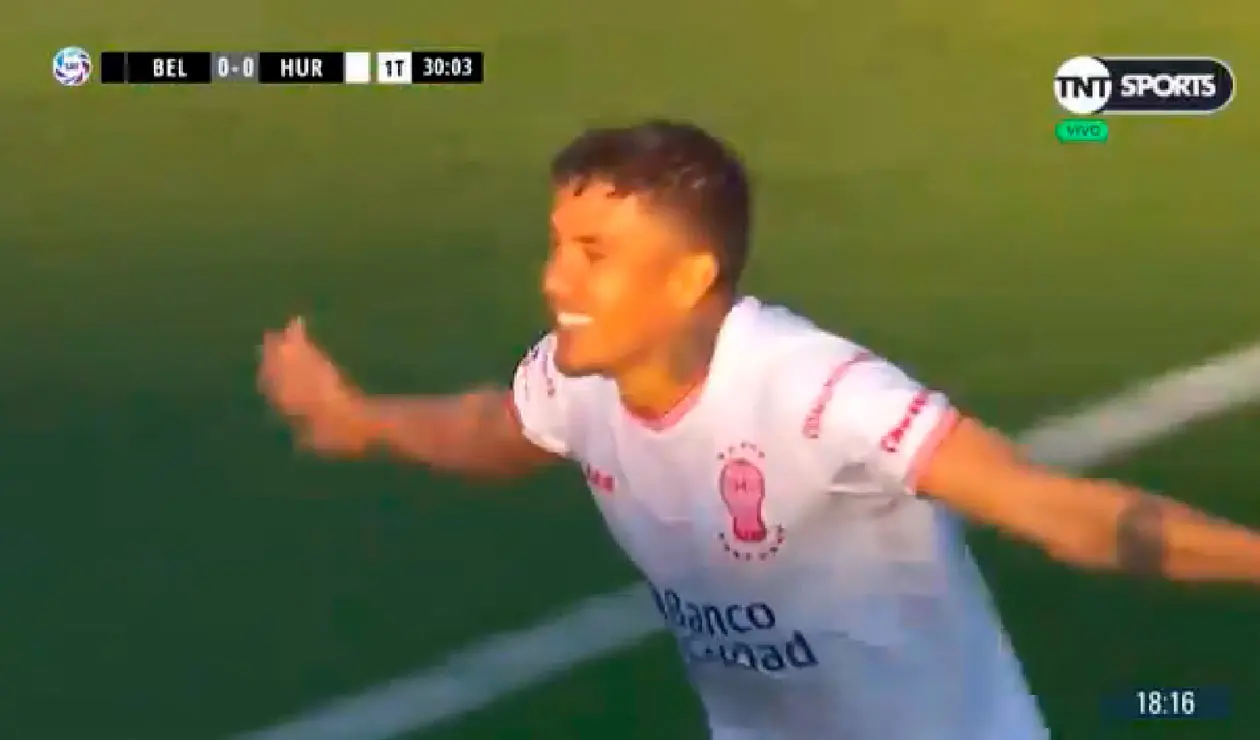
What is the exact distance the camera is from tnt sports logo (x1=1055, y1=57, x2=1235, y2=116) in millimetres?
2041

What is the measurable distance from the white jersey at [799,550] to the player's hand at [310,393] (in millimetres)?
308

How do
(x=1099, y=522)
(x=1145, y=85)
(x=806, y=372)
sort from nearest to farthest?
(x=1099, y=522) → (x=806, y=372) → (x=1145, y=85)

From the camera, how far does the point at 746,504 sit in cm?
188

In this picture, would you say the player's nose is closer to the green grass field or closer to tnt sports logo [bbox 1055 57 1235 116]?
the green grass field

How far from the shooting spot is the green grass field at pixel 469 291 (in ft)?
6.73

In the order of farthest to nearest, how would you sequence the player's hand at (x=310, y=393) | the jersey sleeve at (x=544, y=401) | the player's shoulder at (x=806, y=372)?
the player's hand at (x=310, y=393) → the jersey sleeve at (x=544, y=401) → the player's shoulder at (x=806, y=372)

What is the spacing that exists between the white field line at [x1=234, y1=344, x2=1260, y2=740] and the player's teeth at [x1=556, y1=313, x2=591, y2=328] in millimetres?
366

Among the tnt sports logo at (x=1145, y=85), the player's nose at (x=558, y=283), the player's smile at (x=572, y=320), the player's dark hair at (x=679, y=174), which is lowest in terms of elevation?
the player's smile at (x=572, y=320)

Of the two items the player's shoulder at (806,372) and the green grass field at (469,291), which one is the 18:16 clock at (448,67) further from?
the player's shoulder at (806,372)

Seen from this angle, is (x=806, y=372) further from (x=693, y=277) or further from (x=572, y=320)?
(x=572, y=320)

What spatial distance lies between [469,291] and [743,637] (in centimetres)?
55

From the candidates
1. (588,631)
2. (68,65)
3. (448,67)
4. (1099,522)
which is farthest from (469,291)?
(1099,522)

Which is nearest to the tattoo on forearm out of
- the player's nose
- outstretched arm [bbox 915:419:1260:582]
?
outstretched arm [bbox 915:419:1260:582]
